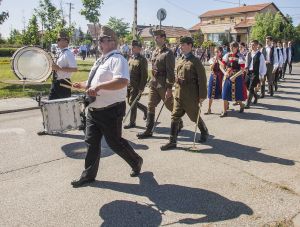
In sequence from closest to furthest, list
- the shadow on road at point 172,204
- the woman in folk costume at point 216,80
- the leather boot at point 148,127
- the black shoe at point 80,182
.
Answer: the shadow on road at point 172,204 < the black shoe at point 80,182 < the leather boot at point 148,127 < the woman in folk costume at point 216,80

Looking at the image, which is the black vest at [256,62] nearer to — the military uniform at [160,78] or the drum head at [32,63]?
the military uniform at [160,78]

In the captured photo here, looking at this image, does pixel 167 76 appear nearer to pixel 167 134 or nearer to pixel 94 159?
pixel 167 134

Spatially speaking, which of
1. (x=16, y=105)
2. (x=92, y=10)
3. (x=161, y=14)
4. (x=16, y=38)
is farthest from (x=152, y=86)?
(x=16, y=38)

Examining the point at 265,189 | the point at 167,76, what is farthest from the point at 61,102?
the point at 265,189

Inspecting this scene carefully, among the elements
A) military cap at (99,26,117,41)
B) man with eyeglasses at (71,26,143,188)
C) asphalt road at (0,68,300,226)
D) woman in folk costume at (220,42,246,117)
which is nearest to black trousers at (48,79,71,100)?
asphalt road at (0,68,300,226)

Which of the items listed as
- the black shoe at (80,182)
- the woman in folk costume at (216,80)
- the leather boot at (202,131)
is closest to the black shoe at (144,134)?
the leather boot at (202,131)

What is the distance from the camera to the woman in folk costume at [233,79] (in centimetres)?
957

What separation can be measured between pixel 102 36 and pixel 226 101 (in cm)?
573

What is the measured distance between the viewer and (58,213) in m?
4.07

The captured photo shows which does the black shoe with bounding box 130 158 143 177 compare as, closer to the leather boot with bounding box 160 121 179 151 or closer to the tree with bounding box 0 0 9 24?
the leather boot with bounding box 160 121 179 151

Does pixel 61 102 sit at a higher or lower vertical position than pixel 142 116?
higher

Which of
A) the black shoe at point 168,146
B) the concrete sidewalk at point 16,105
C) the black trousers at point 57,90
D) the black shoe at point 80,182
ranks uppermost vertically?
the black trousers at point 57,90

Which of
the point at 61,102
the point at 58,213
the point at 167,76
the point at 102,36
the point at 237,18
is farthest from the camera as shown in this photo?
the point at 237,18

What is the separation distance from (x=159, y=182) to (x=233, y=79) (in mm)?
5400
